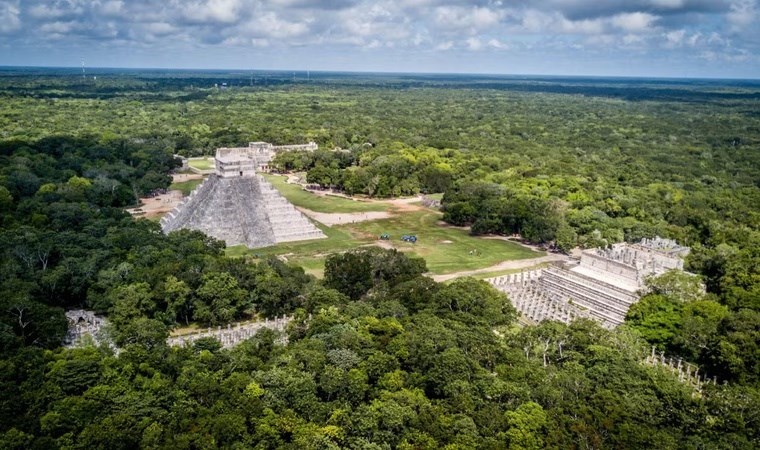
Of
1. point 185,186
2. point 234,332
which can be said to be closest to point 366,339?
point 234,332

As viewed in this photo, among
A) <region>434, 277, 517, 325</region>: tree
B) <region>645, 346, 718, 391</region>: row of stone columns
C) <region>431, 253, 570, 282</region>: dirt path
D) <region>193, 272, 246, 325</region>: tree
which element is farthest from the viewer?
<region>431, 253, 570, 282</region>: dirt path

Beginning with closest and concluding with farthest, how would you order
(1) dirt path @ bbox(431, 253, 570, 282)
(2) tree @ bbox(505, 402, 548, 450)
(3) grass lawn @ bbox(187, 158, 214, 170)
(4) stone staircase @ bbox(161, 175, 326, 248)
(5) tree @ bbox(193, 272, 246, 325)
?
(2) tree @ bbox(505, 402, 548, 450)
(5) tree @ bbox(193, 272, 246, 325)
(1) dirt path @ bbox(431, 253, 570, 282)
(4) stone staircase @ bbox(161, 175, 326, 248)
(3) grass lawn @ bbox(187, 158, 214, 170)

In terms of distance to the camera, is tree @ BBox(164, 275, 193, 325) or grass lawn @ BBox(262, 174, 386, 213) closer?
tree @ BBox(164, 275, 193, 325)

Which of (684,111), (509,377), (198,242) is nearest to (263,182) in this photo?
(198,242)

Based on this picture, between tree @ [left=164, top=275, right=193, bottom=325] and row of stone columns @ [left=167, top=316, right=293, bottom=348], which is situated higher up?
tree @ [left=164, top=275, right=193, bottom=325]

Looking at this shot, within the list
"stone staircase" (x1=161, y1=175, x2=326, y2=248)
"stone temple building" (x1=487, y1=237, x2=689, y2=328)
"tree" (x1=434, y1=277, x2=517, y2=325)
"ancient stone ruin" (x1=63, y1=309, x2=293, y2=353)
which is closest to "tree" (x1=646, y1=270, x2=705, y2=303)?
"stone temple building" (x1=487, y1=237, x2=689, y2=328)

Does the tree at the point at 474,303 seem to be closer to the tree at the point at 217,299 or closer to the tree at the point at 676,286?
the tree at the point at 676,286

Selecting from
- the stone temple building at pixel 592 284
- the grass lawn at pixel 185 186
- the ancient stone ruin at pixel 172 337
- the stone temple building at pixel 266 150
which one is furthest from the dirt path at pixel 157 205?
the stone temple building at pixel 592 284

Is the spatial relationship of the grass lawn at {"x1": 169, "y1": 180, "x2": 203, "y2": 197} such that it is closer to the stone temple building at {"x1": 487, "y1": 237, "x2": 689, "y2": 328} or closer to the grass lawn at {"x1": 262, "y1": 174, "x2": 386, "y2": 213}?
the grass lawn at {"x1": 262, "y1": 174, "x2": 386, "y2": 213}
